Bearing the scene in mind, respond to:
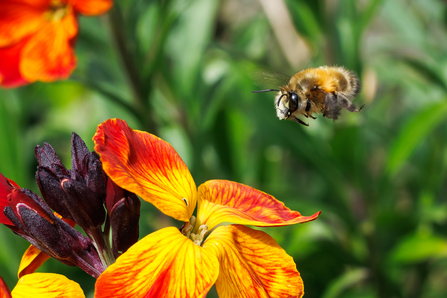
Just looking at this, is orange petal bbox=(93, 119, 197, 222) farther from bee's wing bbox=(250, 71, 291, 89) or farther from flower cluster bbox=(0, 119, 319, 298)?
bee's wing bbox=(250, 71, 291, 89)

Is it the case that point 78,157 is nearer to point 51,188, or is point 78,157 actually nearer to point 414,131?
point 51,188

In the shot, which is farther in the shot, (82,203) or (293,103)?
(293,103)

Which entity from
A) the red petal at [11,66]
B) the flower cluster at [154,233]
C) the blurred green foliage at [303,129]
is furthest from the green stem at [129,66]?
the flower cluster at [154,233]

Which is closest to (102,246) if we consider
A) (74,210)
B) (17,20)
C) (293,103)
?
(74,210)

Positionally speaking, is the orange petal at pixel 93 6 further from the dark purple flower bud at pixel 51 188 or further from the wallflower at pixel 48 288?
the wallflower at pixel 48 288

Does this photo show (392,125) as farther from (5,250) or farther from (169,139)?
(5,250)

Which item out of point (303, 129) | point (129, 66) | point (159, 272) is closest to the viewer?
point (159, 272)

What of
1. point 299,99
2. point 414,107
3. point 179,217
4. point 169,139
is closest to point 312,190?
point 414,107
